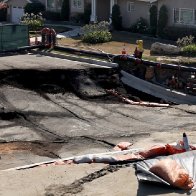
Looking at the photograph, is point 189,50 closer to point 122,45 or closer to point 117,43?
point 122,45

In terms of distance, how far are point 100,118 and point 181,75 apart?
597 centimetres

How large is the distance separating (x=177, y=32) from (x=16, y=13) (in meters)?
19.4

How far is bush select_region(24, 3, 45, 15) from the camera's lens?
47969 mm

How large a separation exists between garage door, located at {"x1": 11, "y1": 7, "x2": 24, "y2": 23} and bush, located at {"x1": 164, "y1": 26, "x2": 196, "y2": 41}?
17.7m

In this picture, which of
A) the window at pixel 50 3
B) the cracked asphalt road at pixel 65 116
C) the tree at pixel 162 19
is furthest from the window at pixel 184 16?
the window at pixel 50 3

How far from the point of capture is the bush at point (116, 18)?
4172 cm

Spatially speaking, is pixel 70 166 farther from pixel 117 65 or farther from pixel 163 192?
pixel 117 65

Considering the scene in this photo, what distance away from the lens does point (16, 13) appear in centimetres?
5034

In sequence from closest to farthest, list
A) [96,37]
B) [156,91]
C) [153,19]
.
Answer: [156,91] → [96,37] → [153,19]

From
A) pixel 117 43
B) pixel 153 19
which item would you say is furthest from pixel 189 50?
pixel 153 19

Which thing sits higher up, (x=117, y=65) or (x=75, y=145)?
(x=117, y=65)

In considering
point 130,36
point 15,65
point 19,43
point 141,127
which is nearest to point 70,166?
point 141,127

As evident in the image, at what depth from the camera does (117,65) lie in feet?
85.9

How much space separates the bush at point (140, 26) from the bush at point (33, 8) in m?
11.7
